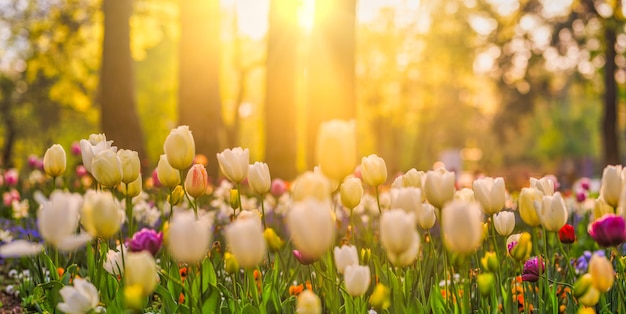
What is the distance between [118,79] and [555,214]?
1018 cm

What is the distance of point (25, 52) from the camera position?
2547 cm

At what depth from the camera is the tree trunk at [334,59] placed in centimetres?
897

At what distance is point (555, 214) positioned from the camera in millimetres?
2248

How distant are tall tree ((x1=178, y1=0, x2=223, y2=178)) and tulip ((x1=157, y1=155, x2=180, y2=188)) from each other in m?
7.97

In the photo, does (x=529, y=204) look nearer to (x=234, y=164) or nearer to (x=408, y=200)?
(x=408, y=200)

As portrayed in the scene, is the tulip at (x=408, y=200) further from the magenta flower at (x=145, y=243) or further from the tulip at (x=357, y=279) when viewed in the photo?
the magenta flower at (x=145, y=243)

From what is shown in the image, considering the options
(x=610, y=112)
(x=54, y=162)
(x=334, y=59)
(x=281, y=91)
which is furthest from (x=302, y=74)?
(x=54, y=162)

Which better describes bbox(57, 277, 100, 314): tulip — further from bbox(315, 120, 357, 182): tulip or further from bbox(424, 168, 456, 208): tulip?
bbox(424, 168, 456, 208): tulip

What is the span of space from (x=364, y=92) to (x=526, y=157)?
16.3 metres

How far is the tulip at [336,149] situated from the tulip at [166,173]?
814 millimetres

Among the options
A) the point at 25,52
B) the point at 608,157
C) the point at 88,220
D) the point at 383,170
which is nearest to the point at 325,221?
the point at 88,220

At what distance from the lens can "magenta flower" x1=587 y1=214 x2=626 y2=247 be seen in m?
2.26

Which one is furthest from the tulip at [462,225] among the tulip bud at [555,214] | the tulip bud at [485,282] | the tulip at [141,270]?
the tulip at [141,270]

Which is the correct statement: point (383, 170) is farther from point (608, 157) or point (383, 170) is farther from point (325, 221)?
point (608, 157)
